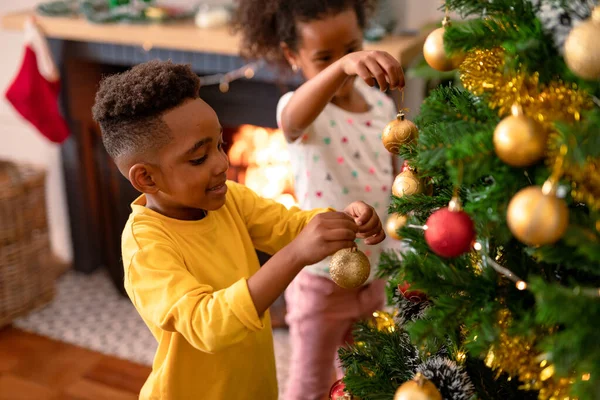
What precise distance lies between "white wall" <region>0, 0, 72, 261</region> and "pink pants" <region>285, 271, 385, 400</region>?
4.68 ft

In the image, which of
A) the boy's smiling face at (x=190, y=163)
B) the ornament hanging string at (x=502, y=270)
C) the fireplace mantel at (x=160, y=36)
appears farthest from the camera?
the fireplace mantel at (x=160, y=36)

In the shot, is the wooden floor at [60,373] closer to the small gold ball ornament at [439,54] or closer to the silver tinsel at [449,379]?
the silver tinsel at [449,379]

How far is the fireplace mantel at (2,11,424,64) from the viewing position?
164 cm

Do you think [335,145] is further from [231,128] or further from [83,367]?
[83,367]

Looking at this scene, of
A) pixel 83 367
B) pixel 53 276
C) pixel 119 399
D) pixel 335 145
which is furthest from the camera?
pixel 53 276

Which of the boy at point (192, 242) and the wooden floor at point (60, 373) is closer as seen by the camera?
the boy at point (192, 242)

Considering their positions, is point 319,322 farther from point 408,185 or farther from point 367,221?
point 408,185

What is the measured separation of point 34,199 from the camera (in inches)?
85.7

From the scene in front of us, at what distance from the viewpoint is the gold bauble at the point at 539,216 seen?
19.5 inches

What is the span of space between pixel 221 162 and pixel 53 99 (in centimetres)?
138

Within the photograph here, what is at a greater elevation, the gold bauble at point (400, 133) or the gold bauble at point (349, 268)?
the gold bauble at point (400, 133)

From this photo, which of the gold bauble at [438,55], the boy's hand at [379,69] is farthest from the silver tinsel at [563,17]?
the boy's hand at [379,69]

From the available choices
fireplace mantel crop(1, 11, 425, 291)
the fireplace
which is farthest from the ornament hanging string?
the fireplace

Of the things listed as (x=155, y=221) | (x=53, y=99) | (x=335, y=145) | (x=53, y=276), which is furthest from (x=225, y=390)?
(x=53, y=276)
